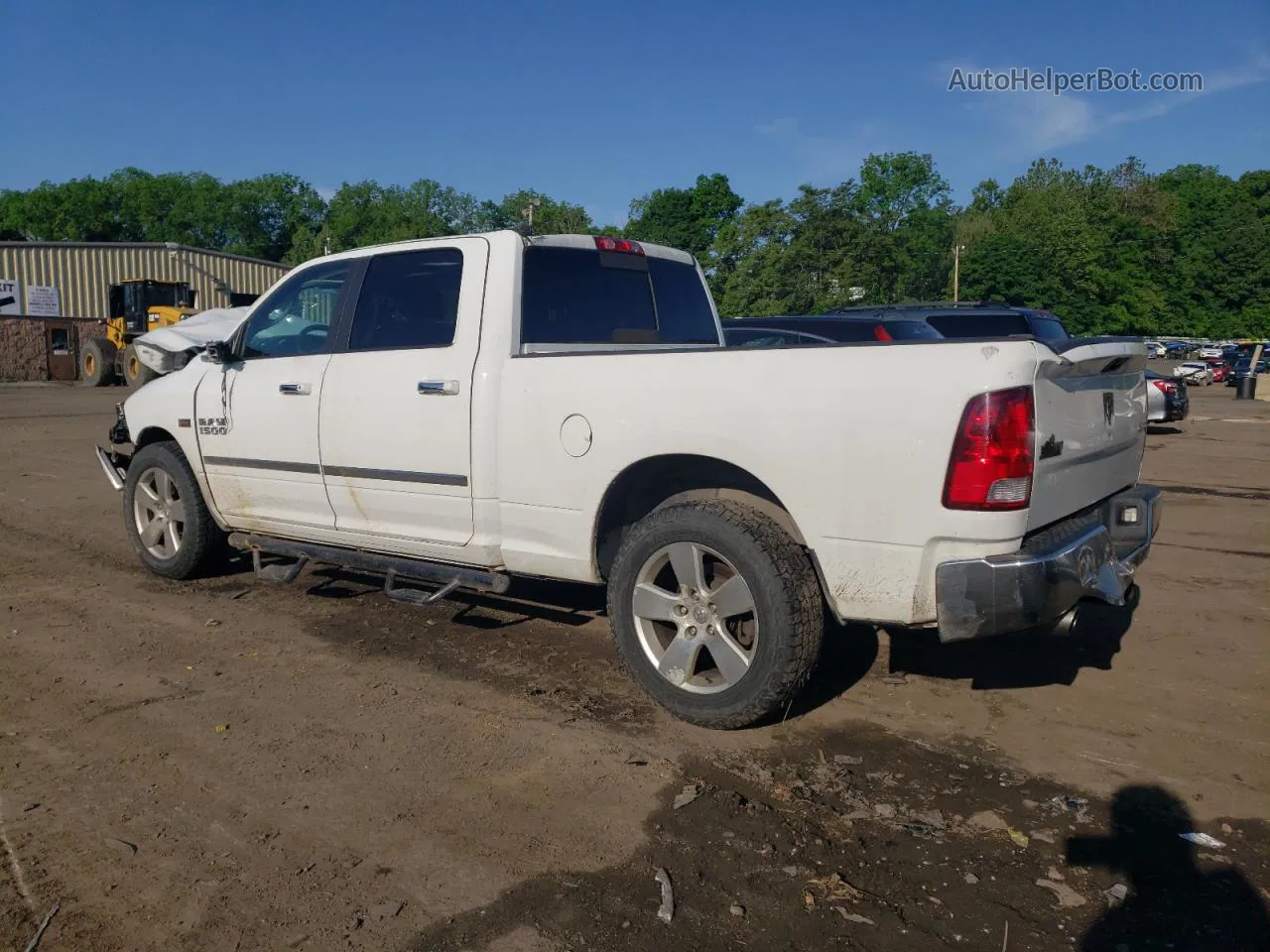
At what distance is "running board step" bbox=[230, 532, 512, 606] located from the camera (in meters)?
4.91

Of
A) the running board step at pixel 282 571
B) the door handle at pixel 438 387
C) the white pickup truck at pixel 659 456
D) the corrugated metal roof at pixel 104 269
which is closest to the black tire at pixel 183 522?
the white pickup truck at pixel 659 456

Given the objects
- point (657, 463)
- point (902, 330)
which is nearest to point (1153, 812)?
point (657, 463)

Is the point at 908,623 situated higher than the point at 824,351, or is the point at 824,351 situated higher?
the point at 824,351

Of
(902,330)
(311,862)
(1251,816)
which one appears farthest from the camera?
(902,330)

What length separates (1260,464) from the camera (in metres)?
13.9

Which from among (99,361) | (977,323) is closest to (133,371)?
(99,361)

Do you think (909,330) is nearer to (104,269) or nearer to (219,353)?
(219,353)

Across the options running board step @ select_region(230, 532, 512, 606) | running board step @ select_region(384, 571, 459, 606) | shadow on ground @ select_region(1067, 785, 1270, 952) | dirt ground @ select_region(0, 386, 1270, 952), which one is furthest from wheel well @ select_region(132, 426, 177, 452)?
shadow on ground @ select_region(1067, 785, 1270, 952)

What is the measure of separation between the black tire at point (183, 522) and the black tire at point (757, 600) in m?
3.25

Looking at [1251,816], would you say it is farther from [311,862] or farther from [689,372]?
[311,862]

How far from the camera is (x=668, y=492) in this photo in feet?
15.2

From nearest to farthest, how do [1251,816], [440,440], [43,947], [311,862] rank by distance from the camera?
[43,947], [311,862], [1251,816], [440,440]

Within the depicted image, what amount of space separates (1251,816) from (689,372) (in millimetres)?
2415

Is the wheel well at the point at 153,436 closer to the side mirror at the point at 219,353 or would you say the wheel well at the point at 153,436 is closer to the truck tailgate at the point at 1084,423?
the side mirror at the point at 219,353
